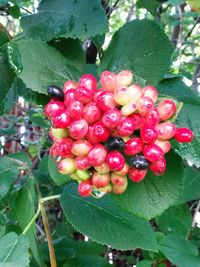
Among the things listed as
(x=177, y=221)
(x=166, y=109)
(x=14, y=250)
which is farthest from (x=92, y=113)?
(x=177, y=221)

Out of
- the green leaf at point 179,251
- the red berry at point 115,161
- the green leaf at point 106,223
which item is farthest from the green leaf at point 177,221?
the red berry at point 115,161

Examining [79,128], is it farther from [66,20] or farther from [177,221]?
[177,221]

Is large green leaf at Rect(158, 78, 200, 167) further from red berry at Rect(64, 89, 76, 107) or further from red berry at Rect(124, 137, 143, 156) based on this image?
red berry at Rect(64, 89, 76, 107)

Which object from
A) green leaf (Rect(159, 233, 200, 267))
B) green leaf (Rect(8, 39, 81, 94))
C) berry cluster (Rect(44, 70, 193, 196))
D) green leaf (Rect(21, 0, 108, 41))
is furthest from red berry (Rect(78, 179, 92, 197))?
green leaf (Rect(159, 233, 200, 267))

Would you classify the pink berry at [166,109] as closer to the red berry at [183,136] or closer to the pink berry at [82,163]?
the red berry at [183,136]

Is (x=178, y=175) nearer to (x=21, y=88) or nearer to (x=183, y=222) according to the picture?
(x=21, y=88)
